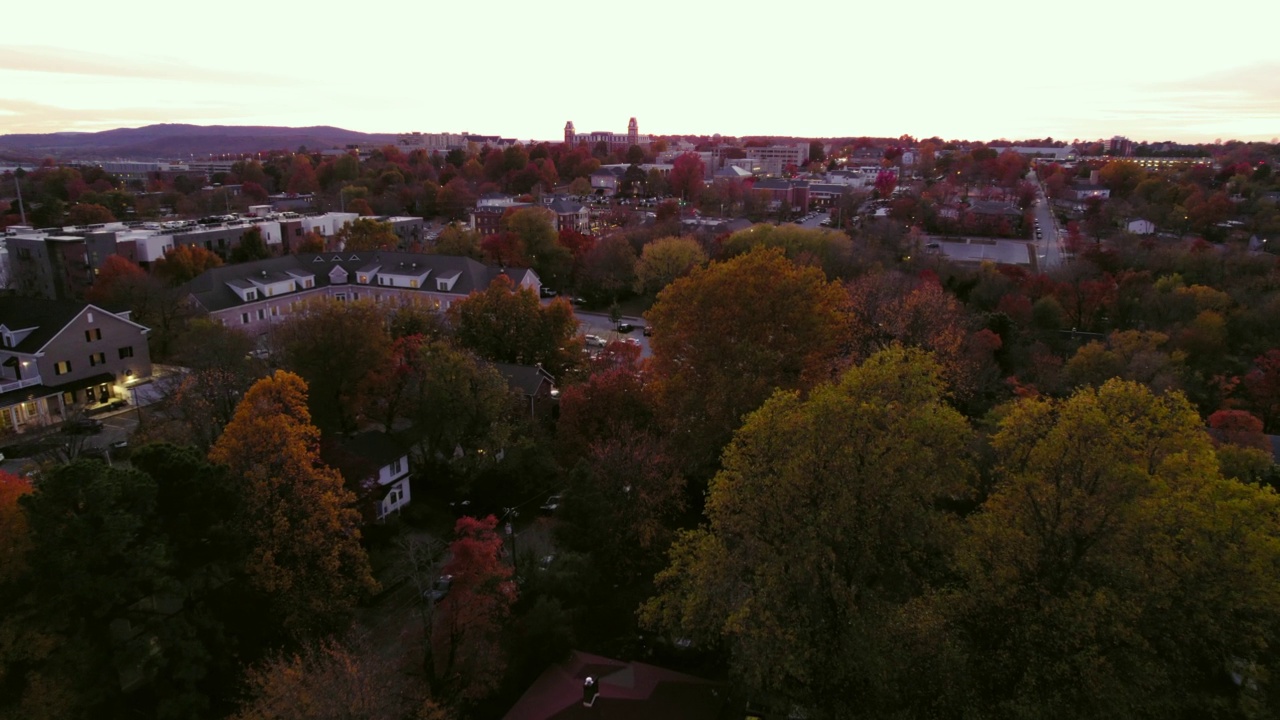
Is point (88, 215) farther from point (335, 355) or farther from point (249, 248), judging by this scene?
point (335, 355)

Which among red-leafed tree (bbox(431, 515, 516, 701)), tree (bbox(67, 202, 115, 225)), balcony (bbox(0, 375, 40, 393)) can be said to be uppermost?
tree (bbox(67, 202, 115, 225))

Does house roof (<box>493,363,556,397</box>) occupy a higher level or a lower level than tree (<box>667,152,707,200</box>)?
lower

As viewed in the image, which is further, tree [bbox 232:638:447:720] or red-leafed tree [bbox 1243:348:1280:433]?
red-leafed tree [bbox 1243:348:1280:433]

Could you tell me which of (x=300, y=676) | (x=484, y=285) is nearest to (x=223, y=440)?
(x=300, y=676)

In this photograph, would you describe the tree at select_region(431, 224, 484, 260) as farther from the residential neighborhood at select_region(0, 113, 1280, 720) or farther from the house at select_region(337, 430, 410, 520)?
the house at select_region(337, 430, 410, 520)

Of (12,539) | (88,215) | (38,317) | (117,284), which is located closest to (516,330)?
(12,539)

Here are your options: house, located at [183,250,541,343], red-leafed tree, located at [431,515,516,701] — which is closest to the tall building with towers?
house, located at [183,250,541,343]

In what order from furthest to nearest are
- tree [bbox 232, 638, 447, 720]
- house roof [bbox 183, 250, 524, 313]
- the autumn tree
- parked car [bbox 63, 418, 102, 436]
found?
house roof [bbox 183, 250, 524, 313], parked car [bbox 63, 418, 102, 436], the autumn tree, tree [bbox 232, 638, 447, 720]

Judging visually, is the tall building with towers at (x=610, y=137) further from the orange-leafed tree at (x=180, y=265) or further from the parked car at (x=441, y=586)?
the parked car at (x=441, y=586)
